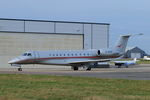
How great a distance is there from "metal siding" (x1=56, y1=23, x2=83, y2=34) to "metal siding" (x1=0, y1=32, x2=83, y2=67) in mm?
2579

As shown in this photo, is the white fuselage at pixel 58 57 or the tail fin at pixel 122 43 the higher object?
the tail fin at pixel 122 43

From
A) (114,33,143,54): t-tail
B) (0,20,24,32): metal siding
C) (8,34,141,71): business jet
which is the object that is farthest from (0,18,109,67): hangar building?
(8,34,141,71): business jet

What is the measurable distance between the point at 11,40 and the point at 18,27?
373cm

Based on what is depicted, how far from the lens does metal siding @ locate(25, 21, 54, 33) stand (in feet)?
222

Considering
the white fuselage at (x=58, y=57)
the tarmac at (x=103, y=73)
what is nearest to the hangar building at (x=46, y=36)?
the white fuselage at (x=58, y=57)

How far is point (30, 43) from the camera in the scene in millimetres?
65562

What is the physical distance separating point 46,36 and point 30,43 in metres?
3.15

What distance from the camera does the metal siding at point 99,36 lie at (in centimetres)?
7325

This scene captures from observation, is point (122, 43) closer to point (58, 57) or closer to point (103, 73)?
point (58, 57)

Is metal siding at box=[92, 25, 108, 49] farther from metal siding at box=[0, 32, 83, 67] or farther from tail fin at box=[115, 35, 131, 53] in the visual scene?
tail fin at box=[115, 35, 131, 53]

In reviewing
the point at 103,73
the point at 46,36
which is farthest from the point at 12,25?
the point at 103,73

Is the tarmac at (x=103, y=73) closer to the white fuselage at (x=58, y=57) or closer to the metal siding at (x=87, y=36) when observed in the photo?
the white fuselage at (x=58, y=57)

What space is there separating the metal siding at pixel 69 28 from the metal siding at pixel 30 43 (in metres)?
2.58

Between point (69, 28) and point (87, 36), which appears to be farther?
point (87, 36)
